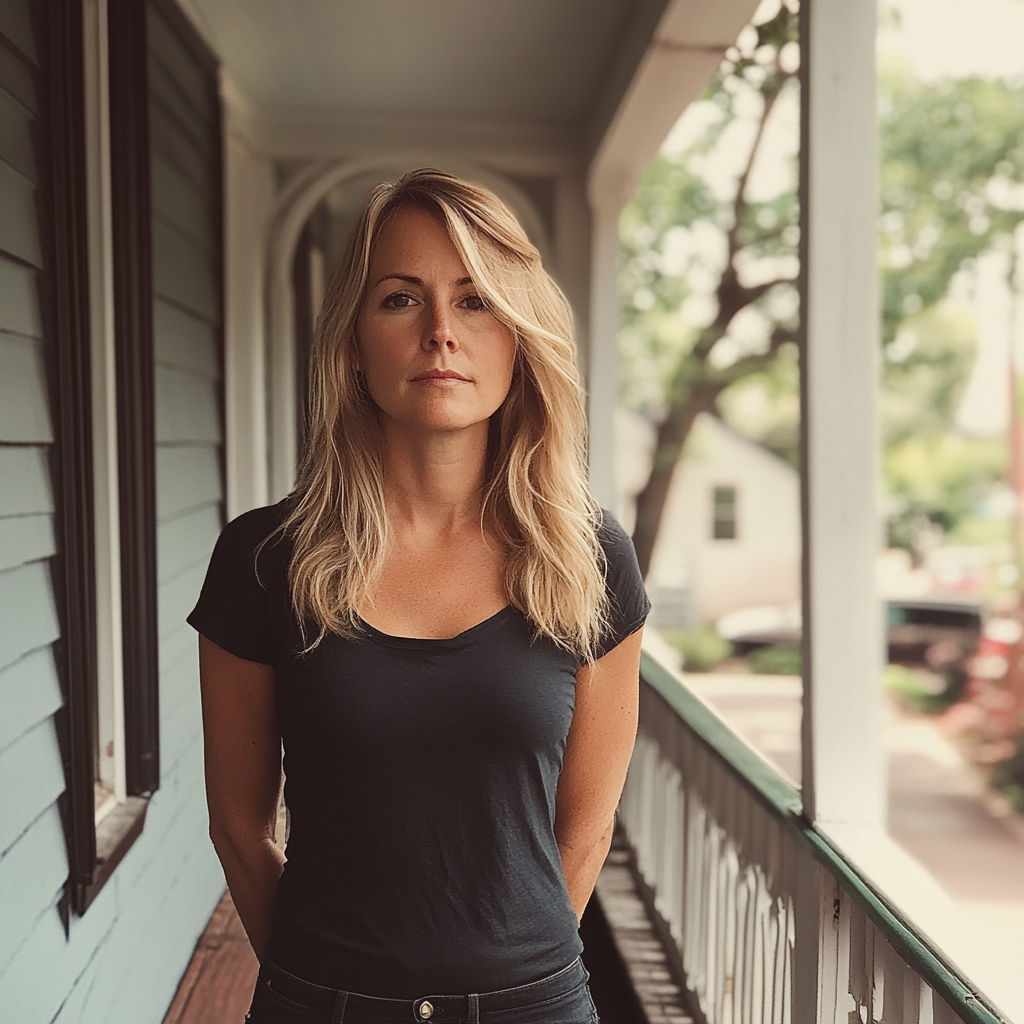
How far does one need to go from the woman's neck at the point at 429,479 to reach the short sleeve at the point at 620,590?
0.54 ft

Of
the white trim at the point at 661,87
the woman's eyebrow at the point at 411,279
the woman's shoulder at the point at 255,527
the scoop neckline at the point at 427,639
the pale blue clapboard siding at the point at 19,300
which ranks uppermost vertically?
the white trim at the point at 661,87

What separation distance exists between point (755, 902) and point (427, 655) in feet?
4.62

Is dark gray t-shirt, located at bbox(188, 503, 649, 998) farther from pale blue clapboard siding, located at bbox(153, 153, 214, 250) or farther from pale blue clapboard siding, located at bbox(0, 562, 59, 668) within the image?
pale blue clapboard siding, located at bbox(153, 153, 214, 250)

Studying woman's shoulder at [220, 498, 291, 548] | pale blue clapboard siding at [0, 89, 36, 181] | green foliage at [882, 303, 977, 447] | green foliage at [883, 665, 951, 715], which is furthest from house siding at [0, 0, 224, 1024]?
green foliage at [883, 665, 951, 715]

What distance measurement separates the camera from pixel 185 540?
3088 mm

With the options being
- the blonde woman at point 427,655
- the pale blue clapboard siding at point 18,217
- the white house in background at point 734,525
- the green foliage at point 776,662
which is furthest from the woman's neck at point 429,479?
the white house in background at point 734,525

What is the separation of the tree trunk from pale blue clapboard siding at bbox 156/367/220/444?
5942 millimetres

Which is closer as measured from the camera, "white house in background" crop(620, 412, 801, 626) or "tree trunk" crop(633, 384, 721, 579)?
"tree trunk" crop(633, 384, 721, 579)

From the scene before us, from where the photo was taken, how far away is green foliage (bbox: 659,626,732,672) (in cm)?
2091

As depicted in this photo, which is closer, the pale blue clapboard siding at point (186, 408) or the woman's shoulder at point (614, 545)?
the woman's shoulder at point (614, 545)

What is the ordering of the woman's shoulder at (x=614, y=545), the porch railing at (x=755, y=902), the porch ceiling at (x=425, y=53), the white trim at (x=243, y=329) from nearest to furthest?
the woman's shoulder at (x=614, y=545), the porch railing at (x=755, y=902), the porch ceiling at (x=425, y=53), the white trim at (x=243, y=329)

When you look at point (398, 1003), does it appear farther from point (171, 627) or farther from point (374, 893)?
point (171, 627)

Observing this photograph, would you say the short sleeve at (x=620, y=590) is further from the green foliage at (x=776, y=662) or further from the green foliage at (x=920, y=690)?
the green foliage at (x=776, y=662)

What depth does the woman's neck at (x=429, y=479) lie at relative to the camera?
129 centimetres
